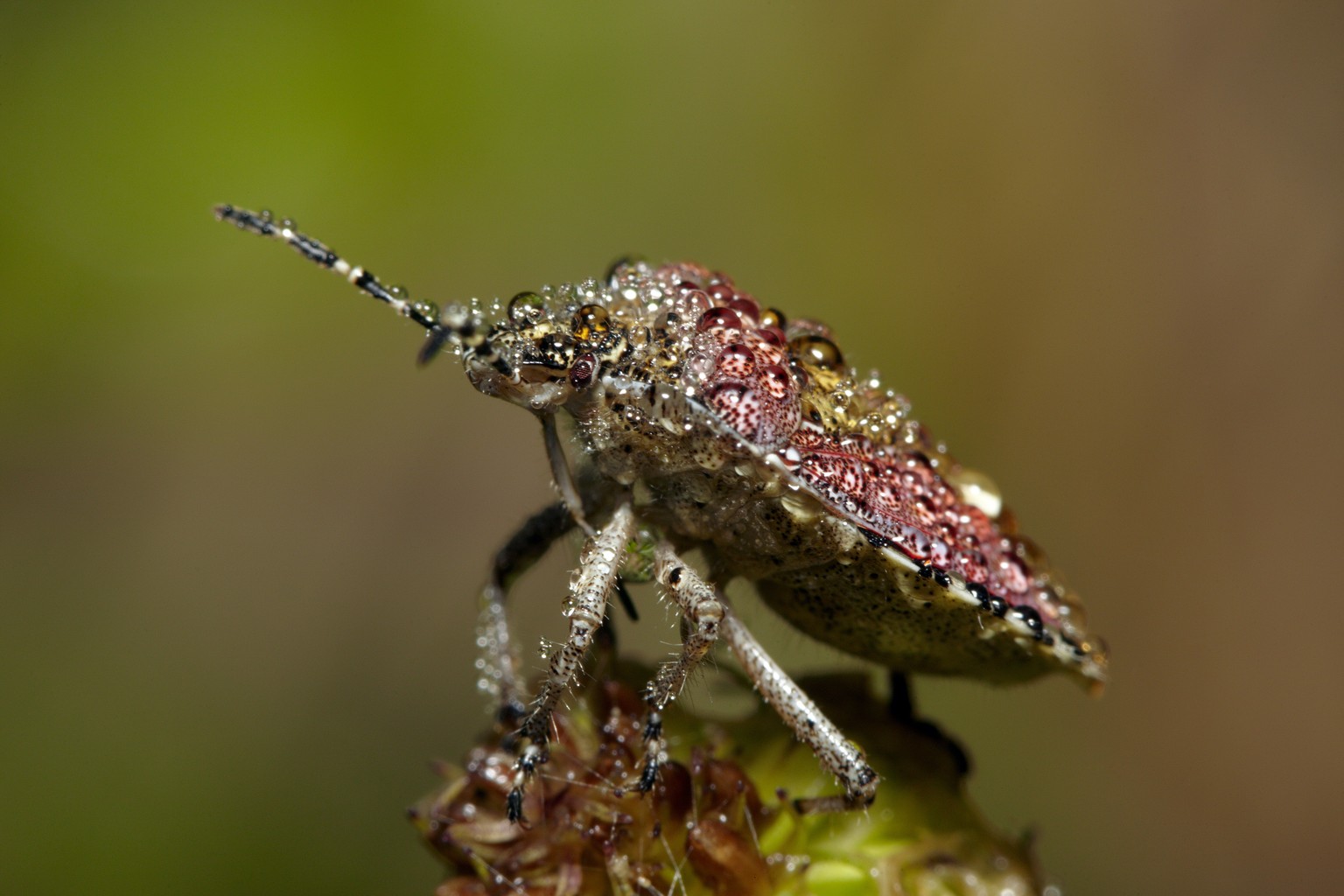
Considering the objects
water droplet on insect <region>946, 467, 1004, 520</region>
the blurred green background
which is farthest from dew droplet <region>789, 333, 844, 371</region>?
the blurred green background

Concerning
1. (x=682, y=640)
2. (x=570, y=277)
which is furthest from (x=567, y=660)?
(x=570, y=277)

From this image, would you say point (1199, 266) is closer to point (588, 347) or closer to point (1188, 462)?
point (1188, 462)

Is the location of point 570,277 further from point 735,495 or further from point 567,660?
point 567,660

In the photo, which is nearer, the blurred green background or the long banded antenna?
the long banded antenna

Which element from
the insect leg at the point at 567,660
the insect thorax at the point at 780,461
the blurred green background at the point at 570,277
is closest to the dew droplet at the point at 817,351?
the insect thorax at the point at 780,461

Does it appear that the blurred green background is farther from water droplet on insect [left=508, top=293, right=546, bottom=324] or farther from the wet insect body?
water droplet on insect [left=508, top=293, right=546, bottom=324]

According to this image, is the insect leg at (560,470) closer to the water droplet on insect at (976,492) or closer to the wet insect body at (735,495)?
the wet insect body at (735,495)
